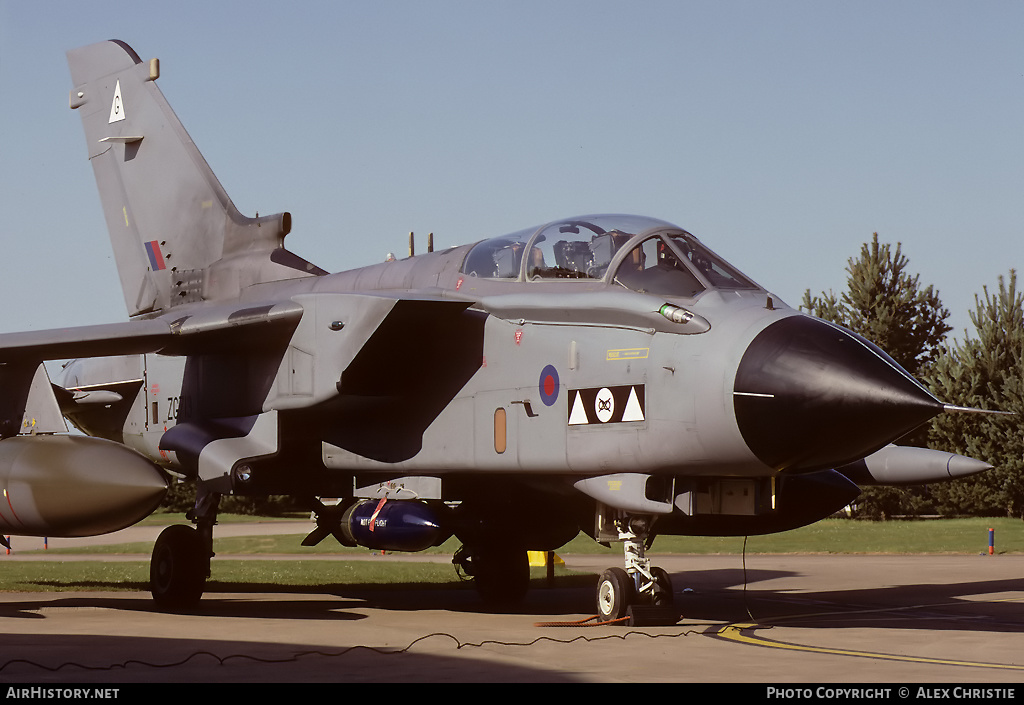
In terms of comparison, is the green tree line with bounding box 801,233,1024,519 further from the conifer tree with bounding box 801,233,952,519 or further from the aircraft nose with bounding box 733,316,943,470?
the aircraft nose with bounding box 733,316,943,470

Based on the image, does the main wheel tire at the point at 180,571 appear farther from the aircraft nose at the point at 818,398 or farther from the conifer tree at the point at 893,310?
the conifer tree at the point at 893,310

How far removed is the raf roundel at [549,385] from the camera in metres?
11.1

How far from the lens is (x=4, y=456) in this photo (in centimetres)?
1245

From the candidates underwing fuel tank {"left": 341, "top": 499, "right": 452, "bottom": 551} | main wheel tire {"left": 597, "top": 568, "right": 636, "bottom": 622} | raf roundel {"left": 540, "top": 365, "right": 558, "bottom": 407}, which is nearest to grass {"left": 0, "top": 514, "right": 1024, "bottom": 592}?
underwing fuel tank {"left": 341, "top": 499, "right": 452, "bottom": 551}

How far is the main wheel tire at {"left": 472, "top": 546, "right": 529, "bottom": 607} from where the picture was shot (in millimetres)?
14391

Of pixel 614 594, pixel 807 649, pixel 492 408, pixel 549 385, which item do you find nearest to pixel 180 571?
pixel 492 408

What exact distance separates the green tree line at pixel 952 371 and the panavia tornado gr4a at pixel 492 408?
25.3 metres

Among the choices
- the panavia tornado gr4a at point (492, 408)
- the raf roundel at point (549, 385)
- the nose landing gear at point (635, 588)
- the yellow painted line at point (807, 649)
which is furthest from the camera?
the raf roundel at point (549, 385)

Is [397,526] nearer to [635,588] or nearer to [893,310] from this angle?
[635,588]

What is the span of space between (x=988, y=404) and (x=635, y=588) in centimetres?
3117

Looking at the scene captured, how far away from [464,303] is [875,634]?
4738mm

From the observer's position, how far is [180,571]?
13742 mm

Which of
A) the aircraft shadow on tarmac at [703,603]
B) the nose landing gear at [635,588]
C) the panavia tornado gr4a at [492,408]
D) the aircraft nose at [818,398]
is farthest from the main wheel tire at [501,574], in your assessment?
the aircraft nose at [818,398]
